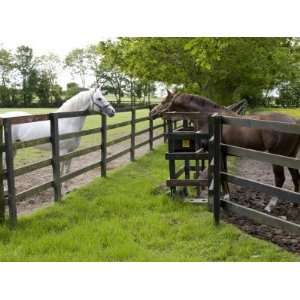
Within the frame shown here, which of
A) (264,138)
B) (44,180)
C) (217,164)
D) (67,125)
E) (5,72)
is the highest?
(5,72)

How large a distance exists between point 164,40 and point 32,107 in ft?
122

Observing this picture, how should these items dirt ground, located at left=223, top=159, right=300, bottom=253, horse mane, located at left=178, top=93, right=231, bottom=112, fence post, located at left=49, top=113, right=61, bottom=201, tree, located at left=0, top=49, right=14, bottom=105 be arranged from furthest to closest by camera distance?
tree, located at left=0, top=49, right=14, bottom=105 → horse mane, located at left=178, top=93, right=231, bottom=112 → fence post, located at left=49, top=113, right=61, bottom=201 → dirt ground, located at left=223, top=159, right=300, bottom=253

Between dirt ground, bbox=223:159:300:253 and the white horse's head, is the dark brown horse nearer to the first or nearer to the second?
dirt ground, bbox=223:159:300:253

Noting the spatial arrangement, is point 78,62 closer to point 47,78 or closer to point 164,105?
point 47,78

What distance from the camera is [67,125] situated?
7676mm

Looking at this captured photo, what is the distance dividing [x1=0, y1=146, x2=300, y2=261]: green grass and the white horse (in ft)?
4.63

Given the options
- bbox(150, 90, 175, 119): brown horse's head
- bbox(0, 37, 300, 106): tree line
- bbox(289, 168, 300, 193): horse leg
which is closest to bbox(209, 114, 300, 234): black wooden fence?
bbox(289, 168, 300, 193): horse leg

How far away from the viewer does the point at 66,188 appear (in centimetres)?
747

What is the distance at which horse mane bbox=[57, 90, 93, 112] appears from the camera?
7.74 m

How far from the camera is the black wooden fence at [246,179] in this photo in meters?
4.02

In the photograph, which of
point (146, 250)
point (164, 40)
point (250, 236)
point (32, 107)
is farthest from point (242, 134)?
point (32, 107)

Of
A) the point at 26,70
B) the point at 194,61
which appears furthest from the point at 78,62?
the point at 194,61

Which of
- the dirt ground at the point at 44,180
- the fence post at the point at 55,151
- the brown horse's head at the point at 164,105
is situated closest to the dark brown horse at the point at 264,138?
the brown horse's head at the point at 164,105

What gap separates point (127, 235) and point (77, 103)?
3.88 meters
